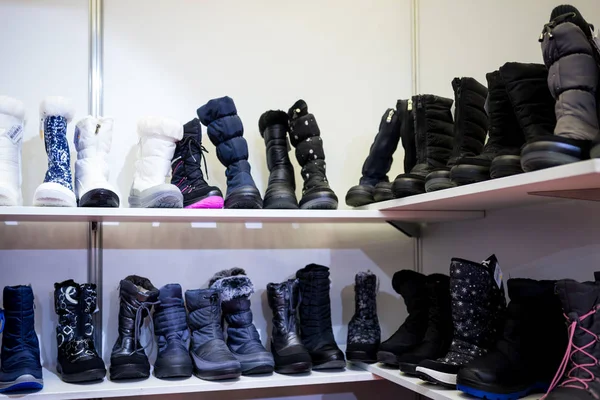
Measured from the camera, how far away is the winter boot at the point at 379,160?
6.57 ft

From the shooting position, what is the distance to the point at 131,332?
1778mm

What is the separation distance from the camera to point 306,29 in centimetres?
227

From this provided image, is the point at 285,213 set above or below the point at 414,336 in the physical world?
above

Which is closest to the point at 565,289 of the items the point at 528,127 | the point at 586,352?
the point at 586,352

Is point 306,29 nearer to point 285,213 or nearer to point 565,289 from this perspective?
point 285,213

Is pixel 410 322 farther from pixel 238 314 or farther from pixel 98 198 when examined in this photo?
pixel 98 198

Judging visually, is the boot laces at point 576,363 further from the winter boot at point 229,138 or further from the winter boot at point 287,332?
the winter boot at point 229,138

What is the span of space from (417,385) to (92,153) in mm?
1130

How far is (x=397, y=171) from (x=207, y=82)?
768mm

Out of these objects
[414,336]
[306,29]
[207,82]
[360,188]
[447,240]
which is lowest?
[414,336]

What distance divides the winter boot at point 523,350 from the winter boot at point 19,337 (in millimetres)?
1105

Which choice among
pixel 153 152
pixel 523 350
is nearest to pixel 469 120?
pixel 523 350

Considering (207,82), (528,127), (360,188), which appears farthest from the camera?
(207,82)

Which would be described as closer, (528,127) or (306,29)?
(528,127)
